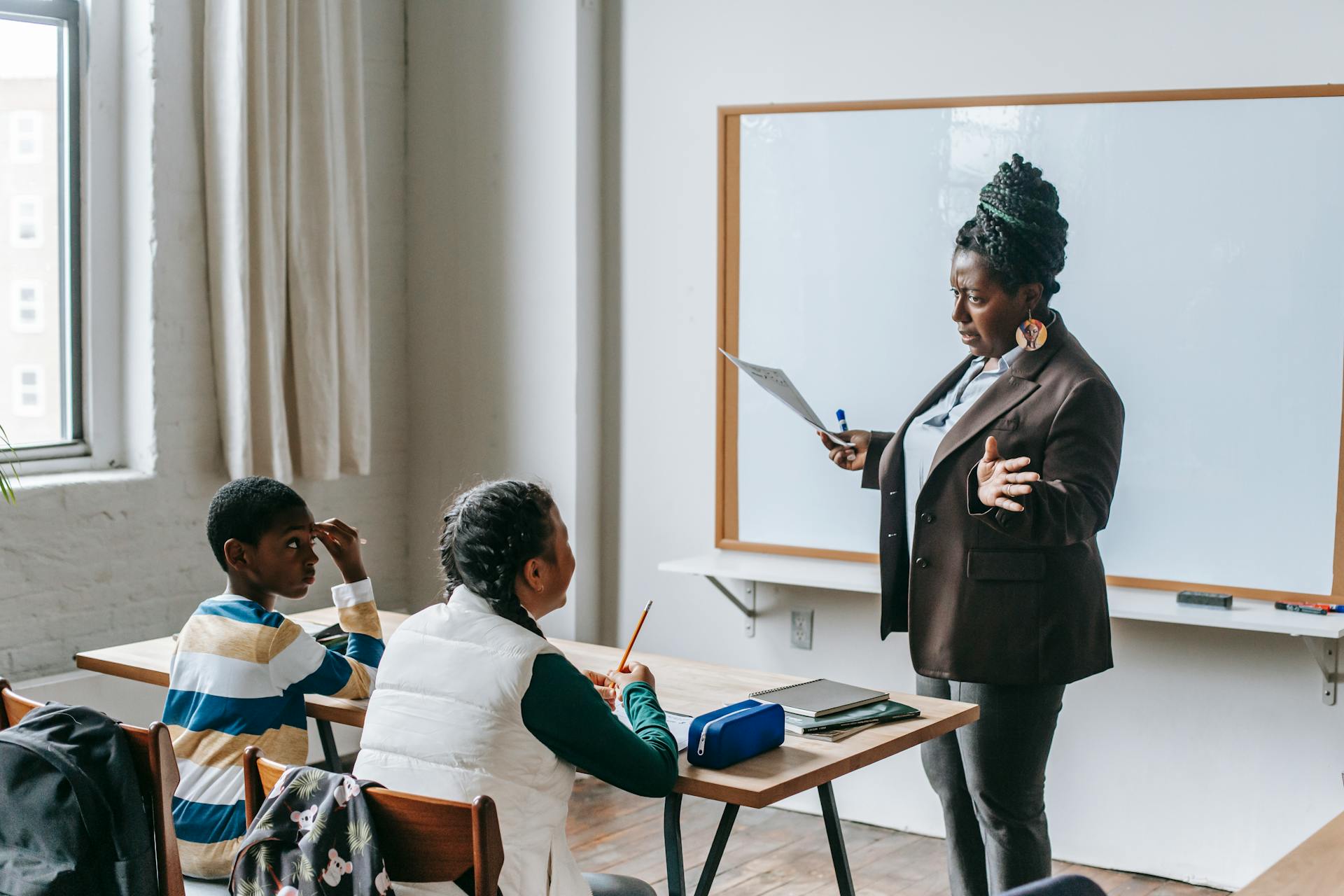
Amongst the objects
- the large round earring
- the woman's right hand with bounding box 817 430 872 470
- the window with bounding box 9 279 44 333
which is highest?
the window with bounding box 9 279 44 333

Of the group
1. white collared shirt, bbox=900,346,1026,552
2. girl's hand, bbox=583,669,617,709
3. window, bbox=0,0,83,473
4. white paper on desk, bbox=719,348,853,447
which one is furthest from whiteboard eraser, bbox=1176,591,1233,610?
window, bbox=0,0,83,473

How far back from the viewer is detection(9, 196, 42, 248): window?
353cm

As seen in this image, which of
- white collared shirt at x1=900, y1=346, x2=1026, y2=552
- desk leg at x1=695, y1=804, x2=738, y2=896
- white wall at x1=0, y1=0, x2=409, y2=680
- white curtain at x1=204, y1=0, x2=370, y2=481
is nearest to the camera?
desk leg at x1=695, y1=804, x2=738, y2=896

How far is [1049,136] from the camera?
10.9 feet

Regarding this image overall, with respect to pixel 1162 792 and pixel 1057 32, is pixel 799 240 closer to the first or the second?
pixel 1057 32

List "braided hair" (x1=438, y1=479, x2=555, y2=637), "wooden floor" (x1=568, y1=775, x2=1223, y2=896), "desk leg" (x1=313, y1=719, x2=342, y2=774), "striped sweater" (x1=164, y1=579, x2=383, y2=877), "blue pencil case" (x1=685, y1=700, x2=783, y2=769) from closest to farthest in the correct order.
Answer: "braided hair" (x1=438, y1=479, x2=555, y2=637), "blue pencil case" (x1=685, y1=700, x2=783, y2=769), "striped sweater" (x1=164, y1=579, x2=383, y2=877), "desk leg" (x1=313, y1=719, x2=342, y2=774), "wooden floor" (x1=568, y1=775, x2=1223, y2=896)

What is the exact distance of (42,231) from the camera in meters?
3.58

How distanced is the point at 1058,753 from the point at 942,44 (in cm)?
184

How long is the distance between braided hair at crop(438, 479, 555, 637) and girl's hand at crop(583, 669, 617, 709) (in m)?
0.36

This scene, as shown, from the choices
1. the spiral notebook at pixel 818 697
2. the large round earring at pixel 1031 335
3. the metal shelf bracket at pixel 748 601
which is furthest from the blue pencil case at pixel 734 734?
the metal shelf bracket at pixel 748 601

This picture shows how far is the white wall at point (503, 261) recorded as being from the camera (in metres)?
4.04

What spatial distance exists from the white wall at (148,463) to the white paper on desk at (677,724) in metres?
1.92

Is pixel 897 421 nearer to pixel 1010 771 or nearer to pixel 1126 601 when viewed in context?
pixel 1126 601

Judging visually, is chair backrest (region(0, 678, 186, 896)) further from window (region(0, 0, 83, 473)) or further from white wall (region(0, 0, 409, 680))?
window (region(0, 0, 83, 473))
